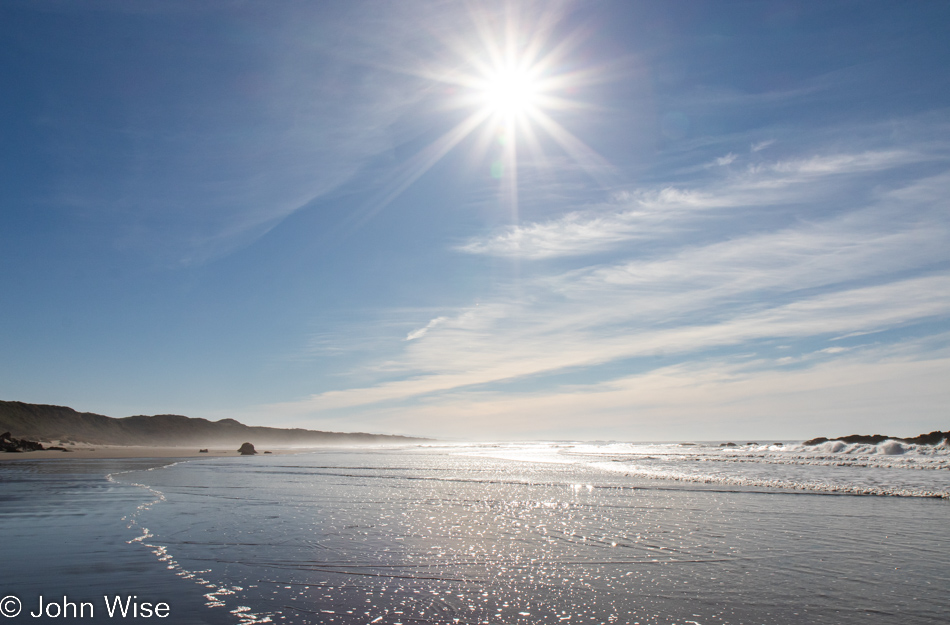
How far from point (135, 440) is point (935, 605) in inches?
5365

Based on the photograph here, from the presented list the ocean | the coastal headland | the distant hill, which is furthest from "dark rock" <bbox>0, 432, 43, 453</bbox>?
the ocean

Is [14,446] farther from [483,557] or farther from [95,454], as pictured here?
[483,557]

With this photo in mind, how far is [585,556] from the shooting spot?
30.8ft

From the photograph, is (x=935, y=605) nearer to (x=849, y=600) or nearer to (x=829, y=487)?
(x=849, y=600)

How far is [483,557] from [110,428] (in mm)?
126755

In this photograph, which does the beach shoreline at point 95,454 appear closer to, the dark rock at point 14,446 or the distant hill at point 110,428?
the dark rock at point 14,446

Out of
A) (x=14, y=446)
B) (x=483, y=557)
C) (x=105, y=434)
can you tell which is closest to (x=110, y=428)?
(x=105, y=434)

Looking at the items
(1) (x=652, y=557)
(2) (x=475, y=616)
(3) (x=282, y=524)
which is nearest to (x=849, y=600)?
(1) (x=652, y=557)

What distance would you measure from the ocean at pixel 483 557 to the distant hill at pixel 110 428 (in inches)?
3369

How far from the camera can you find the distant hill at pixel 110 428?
8306 centimetres

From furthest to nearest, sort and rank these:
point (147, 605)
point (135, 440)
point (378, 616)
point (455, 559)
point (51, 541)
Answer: point (135, 440) → point (51, 541) → point (455, 559) → point (147, 605) → point (378, 616)

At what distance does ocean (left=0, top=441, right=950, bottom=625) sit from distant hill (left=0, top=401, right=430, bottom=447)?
85.6 m

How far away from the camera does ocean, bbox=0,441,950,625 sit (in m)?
6.53

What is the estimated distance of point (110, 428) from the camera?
106875 mm
